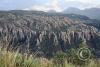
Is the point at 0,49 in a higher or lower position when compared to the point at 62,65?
higher

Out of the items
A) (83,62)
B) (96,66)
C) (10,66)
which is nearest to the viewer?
(10,66)

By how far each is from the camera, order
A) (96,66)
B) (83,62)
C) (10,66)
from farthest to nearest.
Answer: (83,62), (96,66), (10,66)

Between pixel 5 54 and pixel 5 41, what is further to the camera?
pixel 5 41

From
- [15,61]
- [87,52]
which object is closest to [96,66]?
[87,52]

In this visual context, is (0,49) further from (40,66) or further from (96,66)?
(96,66)

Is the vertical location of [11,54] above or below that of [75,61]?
above

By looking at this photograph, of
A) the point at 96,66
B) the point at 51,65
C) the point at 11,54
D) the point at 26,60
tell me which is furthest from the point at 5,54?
the point at 96,66

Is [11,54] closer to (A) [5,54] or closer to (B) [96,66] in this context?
(A) [5,54]

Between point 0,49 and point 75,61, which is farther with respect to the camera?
point 75,61

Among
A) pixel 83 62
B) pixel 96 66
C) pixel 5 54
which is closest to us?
pixel 5 54
